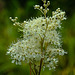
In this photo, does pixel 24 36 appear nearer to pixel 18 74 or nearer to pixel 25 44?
pixel 25 44

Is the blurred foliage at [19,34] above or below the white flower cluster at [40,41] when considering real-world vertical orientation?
above

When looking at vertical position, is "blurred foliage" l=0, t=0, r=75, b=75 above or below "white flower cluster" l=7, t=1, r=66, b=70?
above

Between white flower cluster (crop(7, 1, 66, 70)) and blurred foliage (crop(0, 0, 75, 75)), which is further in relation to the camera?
blurred foliage (crop(0, 0, 75, 75))

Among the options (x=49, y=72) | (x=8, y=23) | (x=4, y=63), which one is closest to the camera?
(x=49, y=72)

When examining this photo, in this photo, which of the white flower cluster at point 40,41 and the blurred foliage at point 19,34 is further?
the blurred foliage at point 19,34

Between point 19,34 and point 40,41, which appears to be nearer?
point 40,41

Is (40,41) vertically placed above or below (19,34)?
below

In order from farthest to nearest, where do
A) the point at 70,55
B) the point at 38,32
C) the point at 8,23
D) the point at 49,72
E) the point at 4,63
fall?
the point at 8,23 < the point at 4,63 < the point at 70,55 < the point at 49,72 < the point at 38,32

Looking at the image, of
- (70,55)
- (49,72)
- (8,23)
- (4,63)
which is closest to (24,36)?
(49,72)
